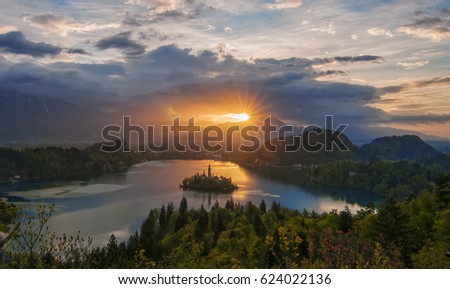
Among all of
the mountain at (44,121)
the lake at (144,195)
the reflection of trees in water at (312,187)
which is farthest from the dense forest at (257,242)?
the reflection of trees in water at (312,187)

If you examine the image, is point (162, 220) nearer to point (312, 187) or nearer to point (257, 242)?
point (257, 242)

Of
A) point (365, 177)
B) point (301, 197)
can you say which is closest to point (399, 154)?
point (365, 177)

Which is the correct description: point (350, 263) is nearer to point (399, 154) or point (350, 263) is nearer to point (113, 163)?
point (113, 163)

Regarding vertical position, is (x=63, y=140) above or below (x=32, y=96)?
below

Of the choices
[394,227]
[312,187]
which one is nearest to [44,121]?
[394,227]

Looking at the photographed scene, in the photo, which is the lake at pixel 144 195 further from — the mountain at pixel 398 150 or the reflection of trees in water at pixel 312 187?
the mountain at pixel 398 150

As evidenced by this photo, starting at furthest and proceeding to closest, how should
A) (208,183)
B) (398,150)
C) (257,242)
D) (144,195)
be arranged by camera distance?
(398,150) → (208,183) → (144,195) → (257,242)
